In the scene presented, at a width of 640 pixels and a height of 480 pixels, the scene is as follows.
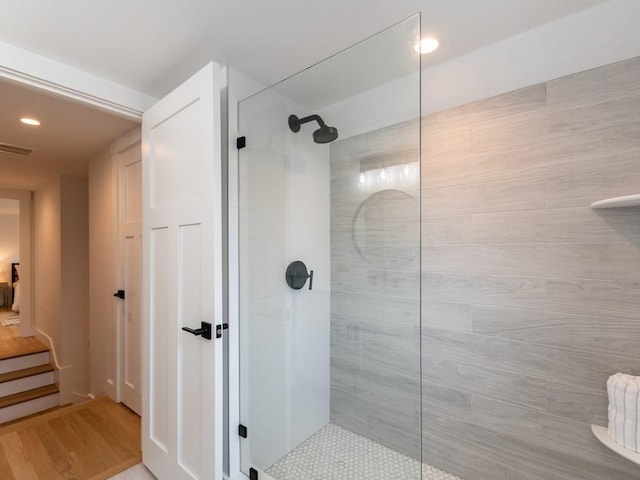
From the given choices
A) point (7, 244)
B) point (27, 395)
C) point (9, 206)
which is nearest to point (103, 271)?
point (27, 395)

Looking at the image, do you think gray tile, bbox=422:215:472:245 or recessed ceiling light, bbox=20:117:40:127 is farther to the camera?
recessed ceiling light, bbox=20:117:40:127

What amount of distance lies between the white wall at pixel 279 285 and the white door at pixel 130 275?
43.5 inches

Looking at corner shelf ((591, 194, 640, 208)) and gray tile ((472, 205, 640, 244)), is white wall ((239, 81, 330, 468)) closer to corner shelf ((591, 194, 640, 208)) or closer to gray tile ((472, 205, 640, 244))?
gray tile ((472, 205, 640, 244))

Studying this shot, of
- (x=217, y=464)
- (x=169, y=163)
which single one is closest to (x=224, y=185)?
(x=169, y=163)

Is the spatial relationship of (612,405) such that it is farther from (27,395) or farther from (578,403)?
(27,395)

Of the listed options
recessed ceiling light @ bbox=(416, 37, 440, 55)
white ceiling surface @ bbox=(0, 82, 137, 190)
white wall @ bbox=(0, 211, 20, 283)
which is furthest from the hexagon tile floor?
white wall @ bbox=(0, 211, 20, 283)

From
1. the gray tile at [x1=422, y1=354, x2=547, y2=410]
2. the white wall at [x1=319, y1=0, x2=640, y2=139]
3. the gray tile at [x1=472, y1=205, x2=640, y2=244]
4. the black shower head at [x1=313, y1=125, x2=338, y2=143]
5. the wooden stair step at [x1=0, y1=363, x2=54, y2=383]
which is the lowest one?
the wooden stair step at [x1=0, y1=363, x2=54, y2=383]

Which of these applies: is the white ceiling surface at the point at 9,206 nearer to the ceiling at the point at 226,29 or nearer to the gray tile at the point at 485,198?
the ceiling at the point at 226,29

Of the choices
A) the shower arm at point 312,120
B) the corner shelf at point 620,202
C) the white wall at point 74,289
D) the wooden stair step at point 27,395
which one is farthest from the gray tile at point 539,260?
the wooden stair step at point 27,395

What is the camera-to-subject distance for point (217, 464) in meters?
1.40

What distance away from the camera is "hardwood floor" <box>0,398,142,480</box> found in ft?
5.81

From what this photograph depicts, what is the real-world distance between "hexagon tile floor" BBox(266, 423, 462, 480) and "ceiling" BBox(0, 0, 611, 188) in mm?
1915

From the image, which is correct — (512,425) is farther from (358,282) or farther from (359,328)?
(358,282)

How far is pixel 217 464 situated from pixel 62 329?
3235 mm
